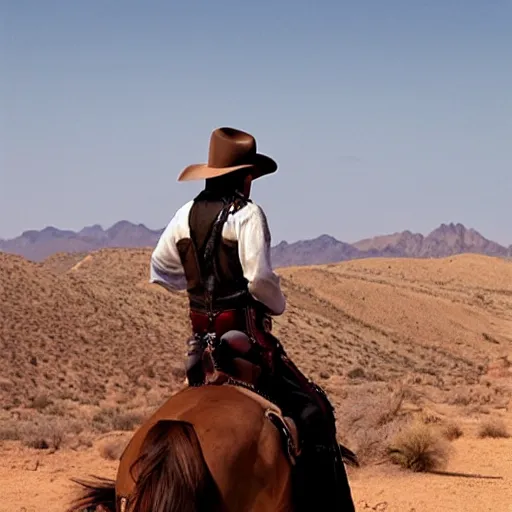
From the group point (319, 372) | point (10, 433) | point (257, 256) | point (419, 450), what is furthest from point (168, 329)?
point (257, 256)

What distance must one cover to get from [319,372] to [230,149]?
84.2 ft

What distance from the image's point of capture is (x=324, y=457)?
5.11 m

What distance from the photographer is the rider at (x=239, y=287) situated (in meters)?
4.96

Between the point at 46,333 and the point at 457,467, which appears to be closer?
the point at 457,467

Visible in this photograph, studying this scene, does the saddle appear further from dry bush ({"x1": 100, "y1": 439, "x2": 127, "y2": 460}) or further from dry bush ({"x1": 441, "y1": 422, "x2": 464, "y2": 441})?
dry bush ({"x1": 441, "y1": 422, "x2": 464, "y2": 441})

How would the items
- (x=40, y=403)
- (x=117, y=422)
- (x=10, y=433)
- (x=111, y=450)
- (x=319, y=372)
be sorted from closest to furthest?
(x=111, y=450)
(x=10, y=433)
(x=117, y=422)
(x=40, y=403)
(x=319, y=372)

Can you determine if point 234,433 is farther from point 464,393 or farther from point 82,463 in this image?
point 464,393

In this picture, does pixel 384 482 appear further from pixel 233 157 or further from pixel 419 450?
pixel 233 157

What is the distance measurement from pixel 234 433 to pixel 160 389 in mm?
21619

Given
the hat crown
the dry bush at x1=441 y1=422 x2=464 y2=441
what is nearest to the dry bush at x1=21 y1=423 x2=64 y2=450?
the dry bush at x1=441 y1=422 x2=464 y2=441

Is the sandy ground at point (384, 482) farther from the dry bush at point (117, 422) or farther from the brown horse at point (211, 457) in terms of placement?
the brown horse at point (211, 457)

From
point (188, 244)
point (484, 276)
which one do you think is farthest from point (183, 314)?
point (484, 276)

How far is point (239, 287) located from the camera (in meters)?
5.05

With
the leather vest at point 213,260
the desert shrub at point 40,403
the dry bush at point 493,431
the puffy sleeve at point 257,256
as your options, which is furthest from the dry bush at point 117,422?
the puffy sleeve at point 257,256
